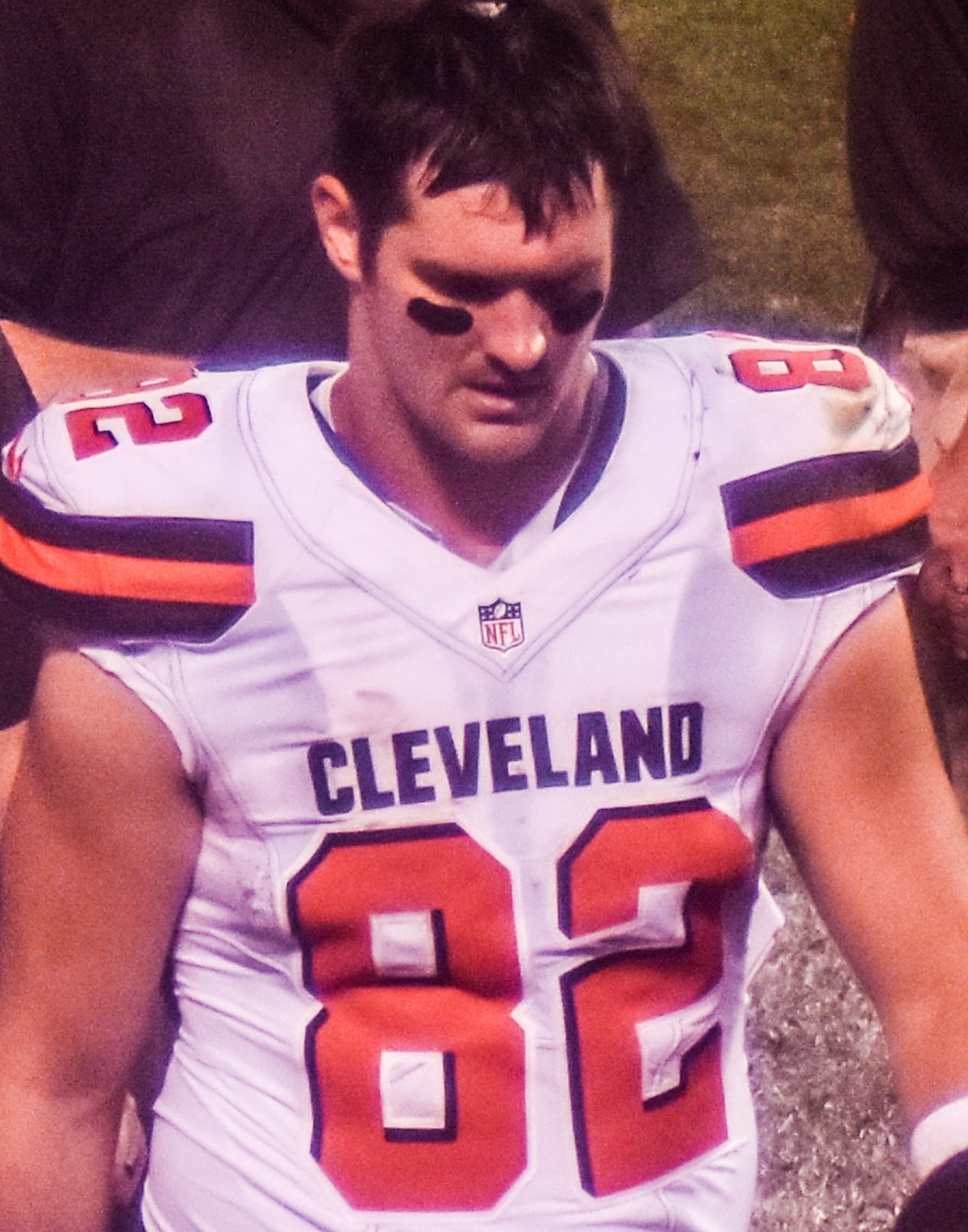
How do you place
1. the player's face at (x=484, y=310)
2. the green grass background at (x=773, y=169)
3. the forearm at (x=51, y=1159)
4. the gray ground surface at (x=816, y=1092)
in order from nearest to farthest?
the player's face at (x=484, y=310)
the forearm at (x=51, y=1159)
the gray ground surface at (x=816, y=1092)
the green grass background at (x=773, y=169)

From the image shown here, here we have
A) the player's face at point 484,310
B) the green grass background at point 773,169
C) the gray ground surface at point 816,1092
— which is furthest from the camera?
the green grass background at point 773,169

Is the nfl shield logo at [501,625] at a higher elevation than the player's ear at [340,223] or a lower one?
lower

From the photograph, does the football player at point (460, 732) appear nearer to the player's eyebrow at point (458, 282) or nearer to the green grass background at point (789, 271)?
the player's eyebrow at point (458, 282)

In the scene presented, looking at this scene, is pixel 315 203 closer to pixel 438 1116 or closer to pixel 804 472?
pixel 804 472

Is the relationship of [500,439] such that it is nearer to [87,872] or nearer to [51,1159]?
[87,872]

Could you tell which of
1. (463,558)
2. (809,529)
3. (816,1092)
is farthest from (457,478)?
(816,1092)

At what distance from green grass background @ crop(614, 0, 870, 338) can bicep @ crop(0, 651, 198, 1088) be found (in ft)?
3.31

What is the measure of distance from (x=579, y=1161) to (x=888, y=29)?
713 millimetres

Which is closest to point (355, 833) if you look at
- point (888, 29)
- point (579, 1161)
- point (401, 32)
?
point (579, 1161)

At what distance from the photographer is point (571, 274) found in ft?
1.62

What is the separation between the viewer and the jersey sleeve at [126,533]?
0.53 metres

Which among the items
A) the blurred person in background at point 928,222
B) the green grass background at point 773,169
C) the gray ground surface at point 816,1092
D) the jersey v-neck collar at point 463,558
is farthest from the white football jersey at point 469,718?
the green grass background at point 773,169

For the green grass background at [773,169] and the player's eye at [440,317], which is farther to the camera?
the green grass background at [773,169]

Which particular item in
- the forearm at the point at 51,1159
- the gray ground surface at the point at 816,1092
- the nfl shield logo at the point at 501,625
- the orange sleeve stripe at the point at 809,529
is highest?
the orange sleeve stripe at the point at 809,529
